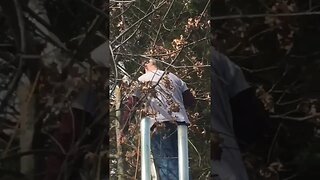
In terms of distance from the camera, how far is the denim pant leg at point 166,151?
2.08m

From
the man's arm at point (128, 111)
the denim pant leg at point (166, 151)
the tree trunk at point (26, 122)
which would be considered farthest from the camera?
the man's arm at point (128, 111)

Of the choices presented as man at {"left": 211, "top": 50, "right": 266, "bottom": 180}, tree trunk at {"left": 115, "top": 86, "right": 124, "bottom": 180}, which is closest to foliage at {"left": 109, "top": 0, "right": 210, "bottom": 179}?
tree trunk at {"left": 115, "top": 86, "right": 124, "bottom": 180}

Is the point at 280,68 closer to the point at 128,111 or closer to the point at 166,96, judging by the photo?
the point at 166,96

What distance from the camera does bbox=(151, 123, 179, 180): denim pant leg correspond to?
208 cm

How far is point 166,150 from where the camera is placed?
6.95 ft

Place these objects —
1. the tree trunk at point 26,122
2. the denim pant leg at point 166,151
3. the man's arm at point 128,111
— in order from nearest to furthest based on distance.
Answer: the tree trunk at point 26,122, the denim pant leg at point 166,151, the man's arm at point 128,111

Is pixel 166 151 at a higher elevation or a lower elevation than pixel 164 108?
lower

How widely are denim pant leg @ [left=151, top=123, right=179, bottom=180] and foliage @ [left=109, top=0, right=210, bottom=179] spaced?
9 centimetres

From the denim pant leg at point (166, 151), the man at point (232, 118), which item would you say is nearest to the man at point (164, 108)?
the denim pant leg at point (166, 151)

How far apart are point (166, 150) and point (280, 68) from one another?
0.83 m

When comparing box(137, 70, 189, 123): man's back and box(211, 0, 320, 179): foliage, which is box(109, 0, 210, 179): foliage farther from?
box(211, 0, 320, 179): foliage

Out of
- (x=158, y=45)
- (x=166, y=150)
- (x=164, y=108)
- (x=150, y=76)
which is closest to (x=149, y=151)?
(x=166, y=150)

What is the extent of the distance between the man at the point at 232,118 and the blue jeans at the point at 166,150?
67 cm

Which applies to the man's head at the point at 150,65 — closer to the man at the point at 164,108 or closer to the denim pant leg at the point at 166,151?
the man at the point at 164,108
